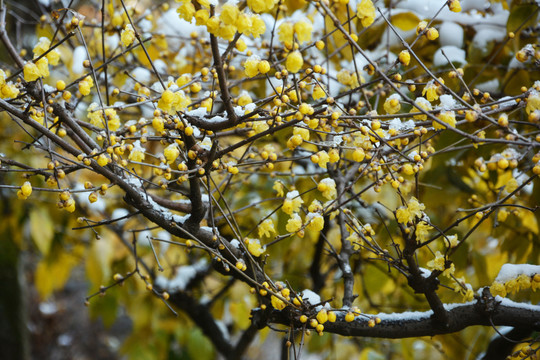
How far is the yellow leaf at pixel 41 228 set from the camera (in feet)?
6.26

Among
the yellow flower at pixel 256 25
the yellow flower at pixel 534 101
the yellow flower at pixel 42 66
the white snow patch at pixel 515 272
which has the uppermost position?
the yellow flower at pixel 42 66

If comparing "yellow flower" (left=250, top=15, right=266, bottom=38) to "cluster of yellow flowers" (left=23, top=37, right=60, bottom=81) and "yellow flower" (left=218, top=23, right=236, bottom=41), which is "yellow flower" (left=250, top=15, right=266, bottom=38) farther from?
"cluster of yellow flowers" (left=23, top=37, right=60, bottom=81)

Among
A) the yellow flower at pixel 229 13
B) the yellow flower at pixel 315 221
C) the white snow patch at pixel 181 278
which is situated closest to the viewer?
the yellow flower at pixel 229 13

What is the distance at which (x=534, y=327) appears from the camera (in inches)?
40.9

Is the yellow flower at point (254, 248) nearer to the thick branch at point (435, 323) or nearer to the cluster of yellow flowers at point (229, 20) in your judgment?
the thick branch at point (435, 323)

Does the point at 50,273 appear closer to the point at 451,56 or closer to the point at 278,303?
the point at 278,303

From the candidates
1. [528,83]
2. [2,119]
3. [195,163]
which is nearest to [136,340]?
[2,119]

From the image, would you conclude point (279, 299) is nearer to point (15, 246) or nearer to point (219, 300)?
point (219, 300)

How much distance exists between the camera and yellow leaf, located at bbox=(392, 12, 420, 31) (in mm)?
1328

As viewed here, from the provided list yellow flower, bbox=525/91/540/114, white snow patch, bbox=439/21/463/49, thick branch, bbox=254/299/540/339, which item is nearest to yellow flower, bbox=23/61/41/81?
thick branch, bbox=254/299/540/339

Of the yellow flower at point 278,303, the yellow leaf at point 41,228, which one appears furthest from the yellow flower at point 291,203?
the yellow leaf at point 41,228

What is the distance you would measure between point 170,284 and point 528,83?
1.42 meters

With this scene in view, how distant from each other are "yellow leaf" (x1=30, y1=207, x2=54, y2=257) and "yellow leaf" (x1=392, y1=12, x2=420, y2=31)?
5.02ft

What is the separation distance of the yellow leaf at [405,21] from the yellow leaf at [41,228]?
5.02 ft
